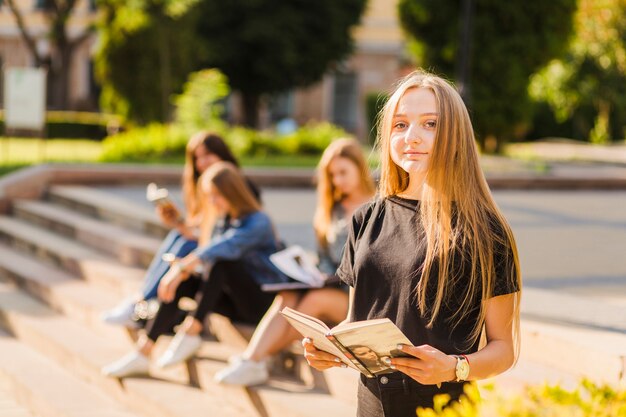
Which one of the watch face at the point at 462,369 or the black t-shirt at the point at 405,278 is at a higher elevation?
the black t-shirt at the point at 405,278

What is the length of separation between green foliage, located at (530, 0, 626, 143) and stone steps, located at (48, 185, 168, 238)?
18.8 m

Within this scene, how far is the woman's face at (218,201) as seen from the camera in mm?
6582

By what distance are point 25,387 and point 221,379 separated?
1.57m

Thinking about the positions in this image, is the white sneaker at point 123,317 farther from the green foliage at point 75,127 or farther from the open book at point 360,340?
the green foliage at point 75,127

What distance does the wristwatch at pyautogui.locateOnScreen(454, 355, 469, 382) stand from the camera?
298 cm

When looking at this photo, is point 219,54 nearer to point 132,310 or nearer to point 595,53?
point 595,53

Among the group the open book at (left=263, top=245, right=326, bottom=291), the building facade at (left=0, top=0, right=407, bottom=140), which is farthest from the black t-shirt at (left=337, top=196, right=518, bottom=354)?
the building facade at (left=0, top=0, right=407, bottom=140)

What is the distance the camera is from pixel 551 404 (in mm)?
2396

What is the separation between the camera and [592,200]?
14047mm

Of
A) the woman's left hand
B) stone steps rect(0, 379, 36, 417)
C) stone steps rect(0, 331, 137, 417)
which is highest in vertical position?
the woman's left hand

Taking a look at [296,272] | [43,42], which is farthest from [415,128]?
[43,42]

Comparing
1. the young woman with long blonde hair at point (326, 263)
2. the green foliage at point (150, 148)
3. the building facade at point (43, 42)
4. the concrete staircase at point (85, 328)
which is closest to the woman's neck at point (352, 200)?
the young woman with long blonde hair at point (326, 263)

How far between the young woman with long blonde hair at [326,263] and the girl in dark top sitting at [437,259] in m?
2.69

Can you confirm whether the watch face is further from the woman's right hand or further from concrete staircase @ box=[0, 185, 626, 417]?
the woman's right hand
